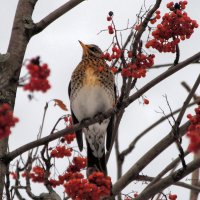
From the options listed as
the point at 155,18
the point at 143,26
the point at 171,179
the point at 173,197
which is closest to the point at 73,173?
the point at 173,197

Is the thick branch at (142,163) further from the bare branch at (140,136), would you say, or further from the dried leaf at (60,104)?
the dried leaf at (60,104)

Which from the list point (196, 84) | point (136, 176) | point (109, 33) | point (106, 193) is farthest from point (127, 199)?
point (109, 33)

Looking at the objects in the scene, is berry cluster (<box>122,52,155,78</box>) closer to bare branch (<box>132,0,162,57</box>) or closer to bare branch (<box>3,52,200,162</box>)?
bare branch (<box>132,0,162,57</box>)

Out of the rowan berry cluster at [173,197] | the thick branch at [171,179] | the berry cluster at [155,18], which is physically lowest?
the thick branch at [171,179]

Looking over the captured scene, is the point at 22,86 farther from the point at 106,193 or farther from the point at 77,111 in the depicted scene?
the point at 77,111

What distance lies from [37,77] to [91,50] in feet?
14.2

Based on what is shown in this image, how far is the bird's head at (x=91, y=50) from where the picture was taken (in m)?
6.31

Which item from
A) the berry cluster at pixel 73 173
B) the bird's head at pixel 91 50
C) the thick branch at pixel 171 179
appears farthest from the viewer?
the bird's head at pixel 91 50

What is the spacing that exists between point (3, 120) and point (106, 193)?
4.82 ft

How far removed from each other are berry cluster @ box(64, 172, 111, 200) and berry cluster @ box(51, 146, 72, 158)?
66 centimetres

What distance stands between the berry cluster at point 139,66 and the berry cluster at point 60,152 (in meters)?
0.96

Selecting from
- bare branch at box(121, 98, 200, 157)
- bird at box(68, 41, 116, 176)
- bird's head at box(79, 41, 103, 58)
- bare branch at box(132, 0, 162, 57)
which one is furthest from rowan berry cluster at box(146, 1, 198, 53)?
bird's head at box(79, 41, 103, 58)

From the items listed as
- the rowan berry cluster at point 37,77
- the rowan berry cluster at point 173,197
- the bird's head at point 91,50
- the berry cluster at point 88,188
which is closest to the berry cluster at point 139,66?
the berry cluster at point 88,188

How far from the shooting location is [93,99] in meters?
5.63
